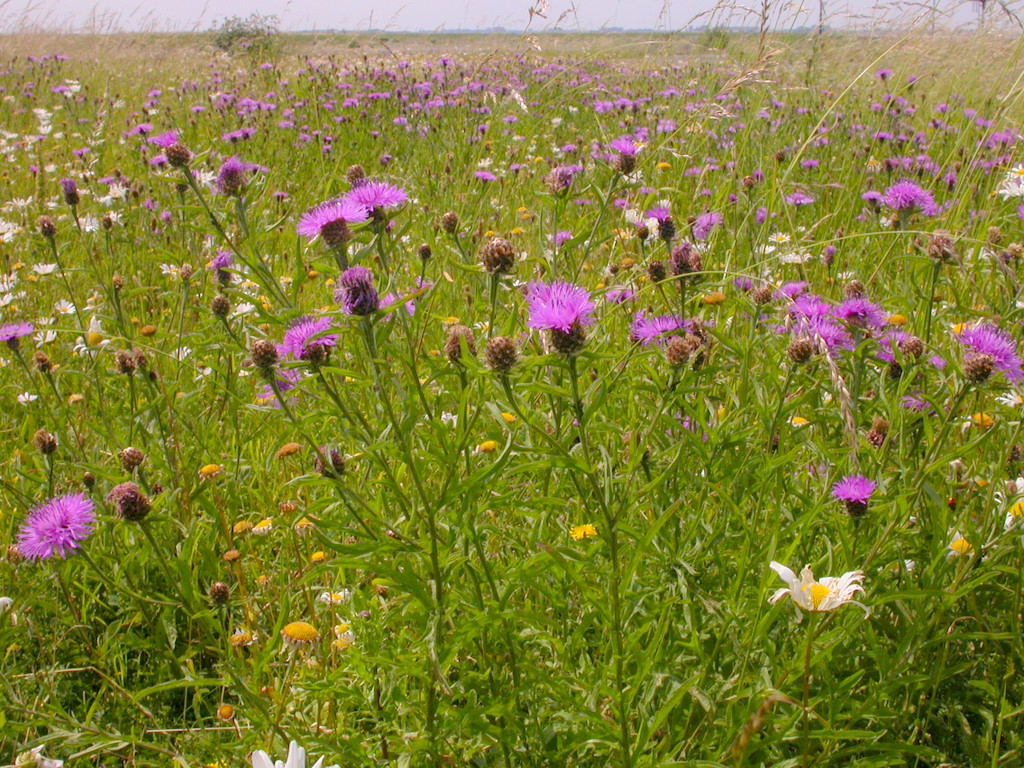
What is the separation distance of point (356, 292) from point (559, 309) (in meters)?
0.31

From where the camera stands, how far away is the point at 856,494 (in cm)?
128

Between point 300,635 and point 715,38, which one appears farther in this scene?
point 715,38

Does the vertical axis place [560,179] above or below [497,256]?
above

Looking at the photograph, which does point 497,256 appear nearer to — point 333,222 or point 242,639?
point 333,222

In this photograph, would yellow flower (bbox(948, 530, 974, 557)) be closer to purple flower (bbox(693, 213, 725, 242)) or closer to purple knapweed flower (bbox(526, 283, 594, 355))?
purple knapweed flower (bbox(526, 283, 594, 355))

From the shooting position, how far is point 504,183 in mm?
4156

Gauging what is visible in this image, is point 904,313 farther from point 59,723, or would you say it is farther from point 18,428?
point 18,428

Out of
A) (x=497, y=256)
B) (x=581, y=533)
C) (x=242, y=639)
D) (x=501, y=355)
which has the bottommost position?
(x=242, y=639)

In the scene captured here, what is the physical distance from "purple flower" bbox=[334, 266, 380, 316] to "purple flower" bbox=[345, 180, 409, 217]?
0.76 feet

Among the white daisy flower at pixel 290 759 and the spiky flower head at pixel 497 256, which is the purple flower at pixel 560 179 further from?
the white daisy flower at pixel 290 759

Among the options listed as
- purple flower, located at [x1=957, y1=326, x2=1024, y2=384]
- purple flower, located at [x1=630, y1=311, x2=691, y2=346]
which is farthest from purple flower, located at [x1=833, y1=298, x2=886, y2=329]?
purple flower, located at [x1=630, y1=311, x2=691, y2=346]

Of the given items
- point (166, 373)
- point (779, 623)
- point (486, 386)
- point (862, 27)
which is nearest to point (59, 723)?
point (486, 386)

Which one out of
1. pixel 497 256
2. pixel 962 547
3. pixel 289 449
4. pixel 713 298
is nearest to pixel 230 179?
pixel 497 256

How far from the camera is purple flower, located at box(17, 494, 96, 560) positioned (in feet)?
4.72
